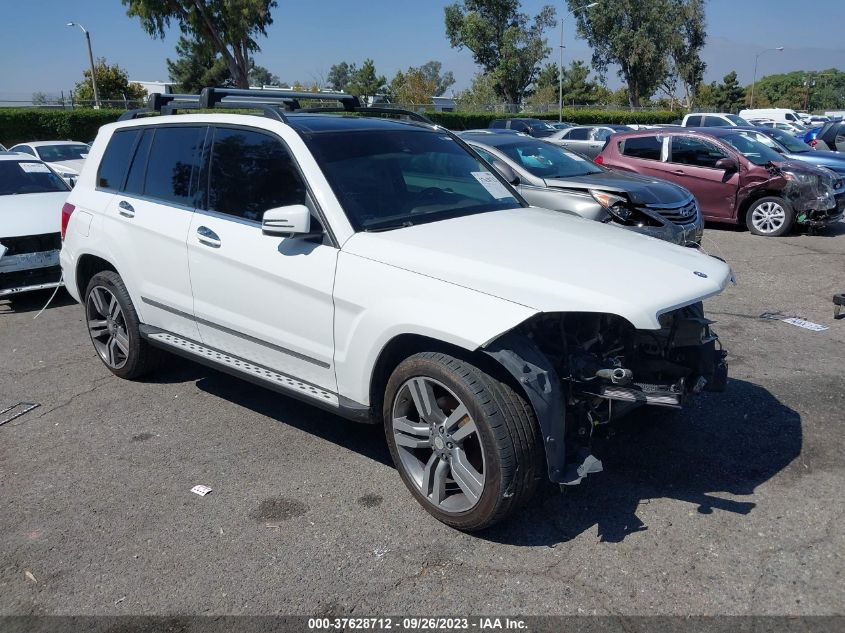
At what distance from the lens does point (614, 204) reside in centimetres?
849

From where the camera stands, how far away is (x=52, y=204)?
852 centimetres

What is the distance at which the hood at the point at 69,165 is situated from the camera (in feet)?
45.2

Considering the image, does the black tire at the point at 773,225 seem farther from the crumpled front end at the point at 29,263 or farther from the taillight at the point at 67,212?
the taillight at the point at 67,212

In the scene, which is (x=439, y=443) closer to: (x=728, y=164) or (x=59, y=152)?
(x=728, y=164)

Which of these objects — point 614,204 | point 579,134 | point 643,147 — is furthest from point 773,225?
point 579,134

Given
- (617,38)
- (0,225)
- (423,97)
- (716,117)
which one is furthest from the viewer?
(423,97)

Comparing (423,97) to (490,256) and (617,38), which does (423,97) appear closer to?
(617,38)

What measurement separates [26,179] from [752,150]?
1088 centimetres

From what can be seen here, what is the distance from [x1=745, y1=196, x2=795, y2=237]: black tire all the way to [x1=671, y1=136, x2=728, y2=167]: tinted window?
0.98m

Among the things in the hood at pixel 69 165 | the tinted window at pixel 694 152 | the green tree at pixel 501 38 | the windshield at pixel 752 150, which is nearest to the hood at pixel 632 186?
the tinted window at pixel 694 152

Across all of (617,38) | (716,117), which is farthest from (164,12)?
(617,38)

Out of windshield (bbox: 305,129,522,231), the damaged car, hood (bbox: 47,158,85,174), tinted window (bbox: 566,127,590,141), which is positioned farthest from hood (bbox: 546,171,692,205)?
tinted window (bbox: 566,127,590,141)

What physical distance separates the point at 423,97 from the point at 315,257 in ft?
200

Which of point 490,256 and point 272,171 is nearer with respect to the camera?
point 490,256
